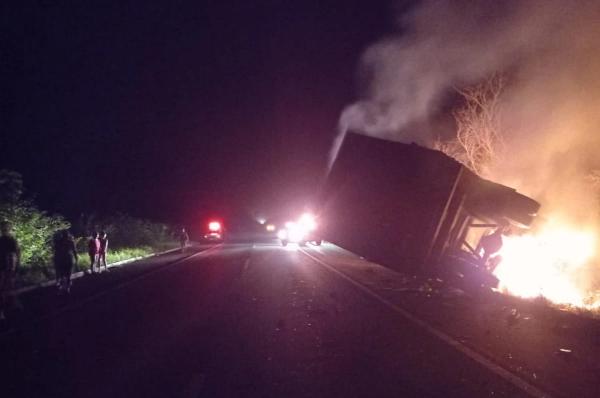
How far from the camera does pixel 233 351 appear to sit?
7.33 metres

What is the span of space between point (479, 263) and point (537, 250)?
1.91 m

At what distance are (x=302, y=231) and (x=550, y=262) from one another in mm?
26757

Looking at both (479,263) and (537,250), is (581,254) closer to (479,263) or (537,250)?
→ (537,250)

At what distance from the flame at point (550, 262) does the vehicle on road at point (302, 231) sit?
21.7m

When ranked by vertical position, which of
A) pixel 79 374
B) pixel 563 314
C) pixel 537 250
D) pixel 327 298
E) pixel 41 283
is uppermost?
pixel 537 250

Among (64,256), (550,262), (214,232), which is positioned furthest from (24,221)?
(214,232)

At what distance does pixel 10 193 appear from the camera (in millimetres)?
19000

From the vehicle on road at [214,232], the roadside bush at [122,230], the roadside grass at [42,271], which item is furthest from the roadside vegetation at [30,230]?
the vehicle on road at [214,232]

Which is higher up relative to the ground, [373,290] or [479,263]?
[479,263]

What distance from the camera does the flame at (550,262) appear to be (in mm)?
15164

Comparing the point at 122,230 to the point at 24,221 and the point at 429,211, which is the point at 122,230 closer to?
the point at 24,221

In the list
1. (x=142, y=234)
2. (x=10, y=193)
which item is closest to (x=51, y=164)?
(x=142, y=234)

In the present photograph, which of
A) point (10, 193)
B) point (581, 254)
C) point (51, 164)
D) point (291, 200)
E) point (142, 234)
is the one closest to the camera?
point (581, 254)

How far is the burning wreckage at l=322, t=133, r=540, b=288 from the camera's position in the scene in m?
15.4
